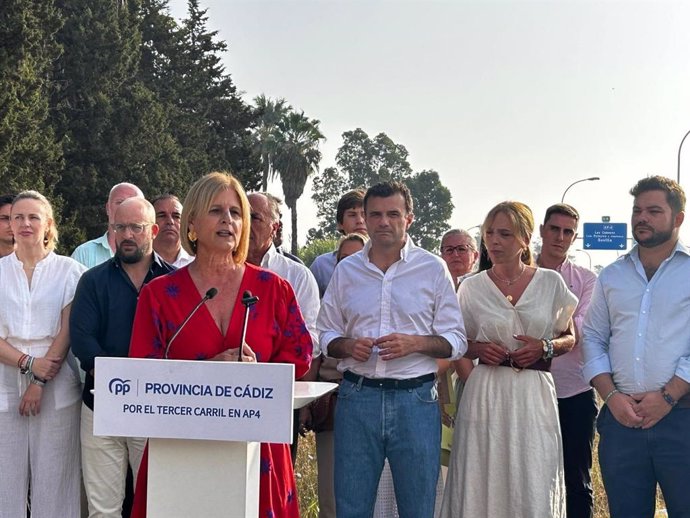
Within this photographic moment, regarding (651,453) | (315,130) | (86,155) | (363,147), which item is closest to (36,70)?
(86,155)

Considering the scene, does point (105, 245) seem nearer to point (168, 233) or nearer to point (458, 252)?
point (168, 233)

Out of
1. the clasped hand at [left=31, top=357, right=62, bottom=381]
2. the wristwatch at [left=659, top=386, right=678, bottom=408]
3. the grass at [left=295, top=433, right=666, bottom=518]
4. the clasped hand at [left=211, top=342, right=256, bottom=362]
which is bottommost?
the grass at [left=295, top=433, right=666, bottom=518]

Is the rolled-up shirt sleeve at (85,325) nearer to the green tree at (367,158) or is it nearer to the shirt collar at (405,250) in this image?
the shirt collar at (405,250)

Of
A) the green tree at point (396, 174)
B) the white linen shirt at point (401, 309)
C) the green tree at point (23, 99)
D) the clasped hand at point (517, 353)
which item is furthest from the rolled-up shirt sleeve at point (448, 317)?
the green tree at point (396, 174)

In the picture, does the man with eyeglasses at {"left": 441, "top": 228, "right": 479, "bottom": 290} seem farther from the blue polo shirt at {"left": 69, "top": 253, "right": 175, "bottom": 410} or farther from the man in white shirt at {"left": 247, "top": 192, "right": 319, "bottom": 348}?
the blue polo shirt at {"left": 69, "top": 253, "right": 175, "bottom": 410}

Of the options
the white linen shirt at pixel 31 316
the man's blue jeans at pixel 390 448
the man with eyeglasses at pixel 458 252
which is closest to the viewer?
the man's blue jeans at pixel 390 448

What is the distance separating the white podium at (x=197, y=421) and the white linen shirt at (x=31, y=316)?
224 cm

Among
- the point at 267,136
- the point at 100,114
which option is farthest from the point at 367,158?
the point at 100,114

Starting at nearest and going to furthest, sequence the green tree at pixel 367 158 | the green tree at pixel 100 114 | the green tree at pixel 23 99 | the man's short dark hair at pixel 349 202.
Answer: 1. the man's short dark hair at pixel 349 202
2. the green tree at pixel 23 99
3. the green tree at pixel 100 114
4. the green tree at pixel 367 158

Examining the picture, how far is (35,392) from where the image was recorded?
493cm

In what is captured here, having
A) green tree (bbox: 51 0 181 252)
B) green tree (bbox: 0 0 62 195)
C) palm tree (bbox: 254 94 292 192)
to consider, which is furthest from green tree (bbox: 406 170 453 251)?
green tree (bbox: 0 0 62 195)

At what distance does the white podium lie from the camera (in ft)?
9.43

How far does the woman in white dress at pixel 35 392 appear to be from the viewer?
4957 mm

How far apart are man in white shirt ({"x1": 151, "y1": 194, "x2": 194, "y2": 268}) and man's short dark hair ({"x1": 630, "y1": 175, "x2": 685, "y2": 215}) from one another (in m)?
3.15
